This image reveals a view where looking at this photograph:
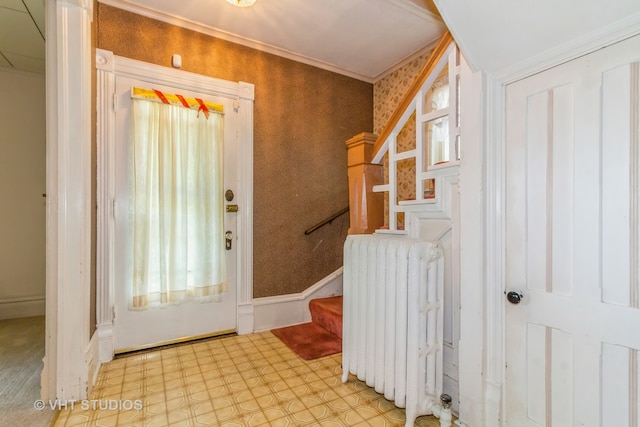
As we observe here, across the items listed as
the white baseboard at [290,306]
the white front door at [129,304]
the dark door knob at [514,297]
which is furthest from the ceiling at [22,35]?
the dark door knob at [514,297]

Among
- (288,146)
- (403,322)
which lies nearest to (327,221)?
(288,146)

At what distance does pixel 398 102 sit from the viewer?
3.24m

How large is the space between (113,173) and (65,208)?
644 mm

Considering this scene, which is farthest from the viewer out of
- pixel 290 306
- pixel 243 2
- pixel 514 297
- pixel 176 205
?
pixel 290 306

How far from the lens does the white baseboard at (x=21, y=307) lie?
3.07m

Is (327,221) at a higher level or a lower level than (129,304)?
higher

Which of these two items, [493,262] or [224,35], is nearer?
[493,262]

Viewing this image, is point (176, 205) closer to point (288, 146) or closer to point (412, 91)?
point (288, 146)

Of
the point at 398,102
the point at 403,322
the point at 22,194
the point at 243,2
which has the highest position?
the point at 243,2

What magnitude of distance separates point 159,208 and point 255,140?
1.02 meters

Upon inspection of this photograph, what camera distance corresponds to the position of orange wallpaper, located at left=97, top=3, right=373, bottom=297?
262 cm

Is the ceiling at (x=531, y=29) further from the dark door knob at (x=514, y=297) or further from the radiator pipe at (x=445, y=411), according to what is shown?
the radiator pipe at (x=445, y=411)

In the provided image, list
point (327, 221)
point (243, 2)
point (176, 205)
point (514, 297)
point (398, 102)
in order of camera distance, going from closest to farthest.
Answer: point (514, 297)
point (243, 2)
point (176, 205)
point (327, 221)
point (398, 102)

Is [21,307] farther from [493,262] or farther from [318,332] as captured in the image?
[493,262]
